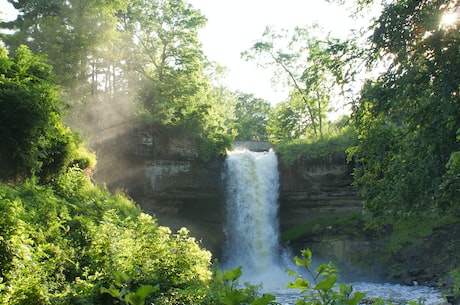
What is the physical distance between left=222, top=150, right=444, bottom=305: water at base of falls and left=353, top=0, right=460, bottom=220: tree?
1263 centimetres

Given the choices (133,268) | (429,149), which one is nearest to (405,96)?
(429,149)

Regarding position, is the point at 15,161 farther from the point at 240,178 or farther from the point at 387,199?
the point at 240,178

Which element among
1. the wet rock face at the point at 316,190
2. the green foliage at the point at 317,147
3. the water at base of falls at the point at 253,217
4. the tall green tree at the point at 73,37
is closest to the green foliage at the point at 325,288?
the tall green tree at the point at 73,37

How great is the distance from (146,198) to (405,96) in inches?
592

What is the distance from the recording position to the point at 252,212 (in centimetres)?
2261

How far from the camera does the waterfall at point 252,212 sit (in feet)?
71.4

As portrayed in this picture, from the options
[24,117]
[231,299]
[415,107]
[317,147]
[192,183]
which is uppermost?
[415,107]

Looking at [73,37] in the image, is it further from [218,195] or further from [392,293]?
[392,293]

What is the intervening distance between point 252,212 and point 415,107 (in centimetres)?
1474

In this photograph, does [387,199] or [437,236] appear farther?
[437,236]

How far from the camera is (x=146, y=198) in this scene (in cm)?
2066

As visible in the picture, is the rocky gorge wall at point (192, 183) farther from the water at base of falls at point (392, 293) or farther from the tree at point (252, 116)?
the tree at point (252, 116)

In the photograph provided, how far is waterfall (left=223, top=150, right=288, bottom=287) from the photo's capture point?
21.8 meters

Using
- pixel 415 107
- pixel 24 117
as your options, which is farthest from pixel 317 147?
pixel 24 117
